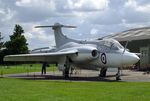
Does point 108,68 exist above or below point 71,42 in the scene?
below

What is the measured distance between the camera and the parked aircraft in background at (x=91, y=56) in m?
31.5

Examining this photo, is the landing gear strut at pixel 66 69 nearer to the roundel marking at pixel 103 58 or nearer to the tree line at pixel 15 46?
the roundel marking at pixel 103 58

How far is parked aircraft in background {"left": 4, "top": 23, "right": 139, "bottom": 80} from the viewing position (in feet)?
103

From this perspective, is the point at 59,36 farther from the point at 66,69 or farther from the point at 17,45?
the point at 17,45

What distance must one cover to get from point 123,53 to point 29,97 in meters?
17.2

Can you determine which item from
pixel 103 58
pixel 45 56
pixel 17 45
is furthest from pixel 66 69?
pixel 17 45

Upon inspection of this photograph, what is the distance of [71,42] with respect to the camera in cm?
3856

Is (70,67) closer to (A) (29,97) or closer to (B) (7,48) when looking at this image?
(A) (29,97)

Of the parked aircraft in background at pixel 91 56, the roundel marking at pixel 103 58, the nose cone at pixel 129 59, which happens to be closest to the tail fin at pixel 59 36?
the parked aircraft in background at pixel 91 56

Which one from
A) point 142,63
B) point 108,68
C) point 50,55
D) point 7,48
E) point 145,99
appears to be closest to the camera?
point 145,99

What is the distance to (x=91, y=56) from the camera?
32.9 m

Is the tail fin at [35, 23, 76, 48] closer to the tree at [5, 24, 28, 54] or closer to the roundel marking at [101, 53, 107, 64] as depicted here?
the roundel marking at [101, 53, 107, 64]

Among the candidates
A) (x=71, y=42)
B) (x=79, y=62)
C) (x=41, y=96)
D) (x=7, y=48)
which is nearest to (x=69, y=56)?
(x=79, y=62)

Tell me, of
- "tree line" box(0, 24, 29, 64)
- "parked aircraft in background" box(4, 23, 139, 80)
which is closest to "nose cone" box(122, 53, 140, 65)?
"parked aircraft in background" box(4, 23, 139, 80)
